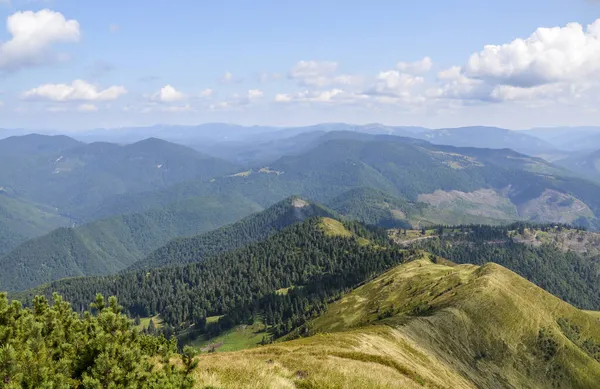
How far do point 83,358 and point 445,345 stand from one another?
97128 millimetres

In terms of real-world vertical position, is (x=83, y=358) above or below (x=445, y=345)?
above

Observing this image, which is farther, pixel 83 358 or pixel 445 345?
pixel 445 345

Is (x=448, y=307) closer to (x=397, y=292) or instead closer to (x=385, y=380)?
(x=397, y=292)

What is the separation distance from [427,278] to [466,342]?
248 ft

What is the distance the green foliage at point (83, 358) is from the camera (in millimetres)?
18422

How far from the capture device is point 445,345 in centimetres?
10050

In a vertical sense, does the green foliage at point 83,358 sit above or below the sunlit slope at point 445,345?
above

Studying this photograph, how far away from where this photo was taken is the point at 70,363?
2222 centimetres

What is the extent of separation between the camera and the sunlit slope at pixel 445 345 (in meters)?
39.3

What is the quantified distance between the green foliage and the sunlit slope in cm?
582

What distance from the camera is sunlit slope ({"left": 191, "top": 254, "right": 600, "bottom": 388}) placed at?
39281 mm

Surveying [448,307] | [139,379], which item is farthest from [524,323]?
[139,379]

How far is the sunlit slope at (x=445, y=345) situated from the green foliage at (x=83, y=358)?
582 cm

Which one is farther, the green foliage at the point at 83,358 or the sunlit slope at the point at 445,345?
the sunlit slope at the point at 445,345
